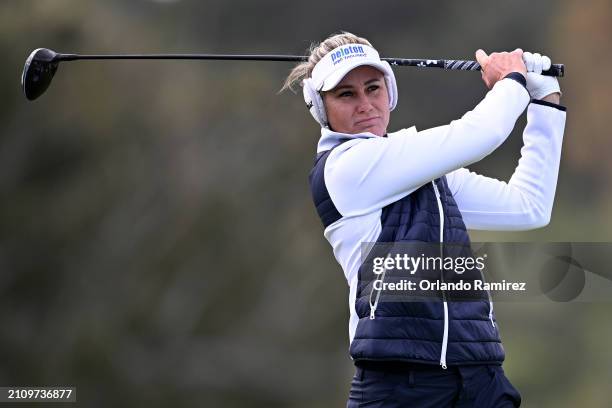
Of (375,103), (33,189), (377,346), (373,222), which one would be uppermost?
(33,189)

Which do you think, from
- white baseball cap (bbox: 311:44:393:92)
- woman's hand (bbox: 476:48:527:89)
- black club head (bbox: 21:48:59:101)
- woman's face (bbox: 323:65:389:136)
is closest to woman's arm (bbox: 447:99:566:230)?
woman's hand (bbox: 476:48:527:89)

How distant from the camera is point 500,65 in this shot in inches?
106

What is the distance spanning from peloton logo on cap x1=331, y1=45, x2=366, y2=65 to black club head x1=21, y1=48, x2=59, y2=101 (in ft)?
3.85

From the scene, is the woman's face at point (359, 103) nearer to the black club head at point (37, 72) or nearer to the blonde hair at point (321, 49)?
the blonde hair at point (321, 49)

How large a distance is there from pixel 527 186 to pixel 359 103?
45cm

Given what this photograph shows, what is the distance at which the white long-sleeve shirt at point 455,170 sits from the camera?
2.54 m

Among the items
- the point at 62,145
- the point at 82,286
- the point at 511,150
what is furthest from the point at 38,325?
the point at 511,150

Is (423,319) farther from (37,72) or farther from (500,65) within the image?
(37,72)

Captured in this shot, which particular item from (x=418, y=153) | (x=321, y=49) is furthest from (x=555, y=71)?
(x=321, y=49)

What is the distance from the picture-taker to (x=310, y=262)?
9711 mm

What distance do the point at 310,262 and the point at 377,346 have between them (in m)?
7.24

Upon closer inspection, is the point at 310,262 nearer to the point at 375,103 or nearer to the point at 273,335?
the point at 273,335

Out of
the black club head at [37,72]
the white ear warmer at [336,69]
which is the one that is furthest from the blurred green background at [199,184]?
the white ear warmer at [336,69]

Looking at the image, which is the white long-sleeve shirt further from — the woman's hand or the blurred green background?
the blurred green background
